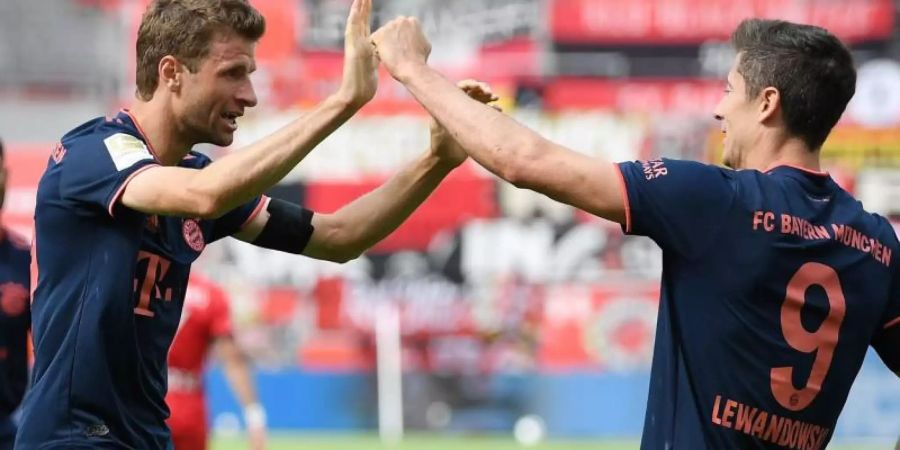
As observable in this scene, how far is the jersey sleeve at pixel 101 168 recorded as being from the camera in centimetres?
458

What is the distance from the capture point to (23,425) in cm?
467

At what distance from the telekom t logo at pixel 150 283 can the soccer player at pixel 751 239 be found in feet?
3.12

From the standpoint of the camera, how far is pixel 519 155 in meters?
4.21

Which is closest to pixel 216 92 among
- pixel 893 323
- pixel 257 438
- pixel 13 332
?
pixel 893 323

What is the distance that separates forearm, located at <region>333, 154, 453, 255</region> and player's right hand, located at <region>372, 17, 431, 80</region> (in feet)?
2.92

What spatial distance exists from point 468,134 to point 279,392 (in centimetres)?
1300

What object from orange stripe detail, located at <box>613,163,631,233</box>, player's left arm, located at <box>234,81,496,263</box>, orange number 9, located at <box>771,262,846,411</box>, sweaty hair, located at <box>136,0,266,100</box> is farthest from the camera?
player's left arm, located at <box>234,81,496,263</box>

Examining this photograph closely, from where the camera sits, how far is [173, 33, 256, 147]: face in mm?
Answer: 4922

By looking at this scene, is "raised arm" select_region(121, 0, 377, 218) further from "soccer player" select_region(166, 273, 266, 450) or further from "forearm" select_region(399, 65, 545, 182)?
"soccer player" select_region(166, 273, 266, 450)

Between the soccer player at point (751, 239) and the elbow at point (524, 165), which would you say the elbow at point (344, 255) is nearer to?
the soccer player at point (751, 239)

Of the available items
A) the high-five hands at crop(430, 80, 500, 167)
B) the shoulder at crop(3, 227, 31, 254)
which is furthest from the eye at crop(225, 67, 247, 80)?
the shoulder at crop(3, 227, 31, 254)

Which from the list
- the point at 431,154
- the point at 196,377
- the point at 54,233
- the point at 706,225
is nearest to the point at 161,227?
the point at 54,233

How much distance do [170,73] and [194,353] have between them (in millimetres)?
4838

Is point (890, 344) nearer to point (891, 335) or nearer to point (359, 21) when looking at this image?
point (891, 335)
